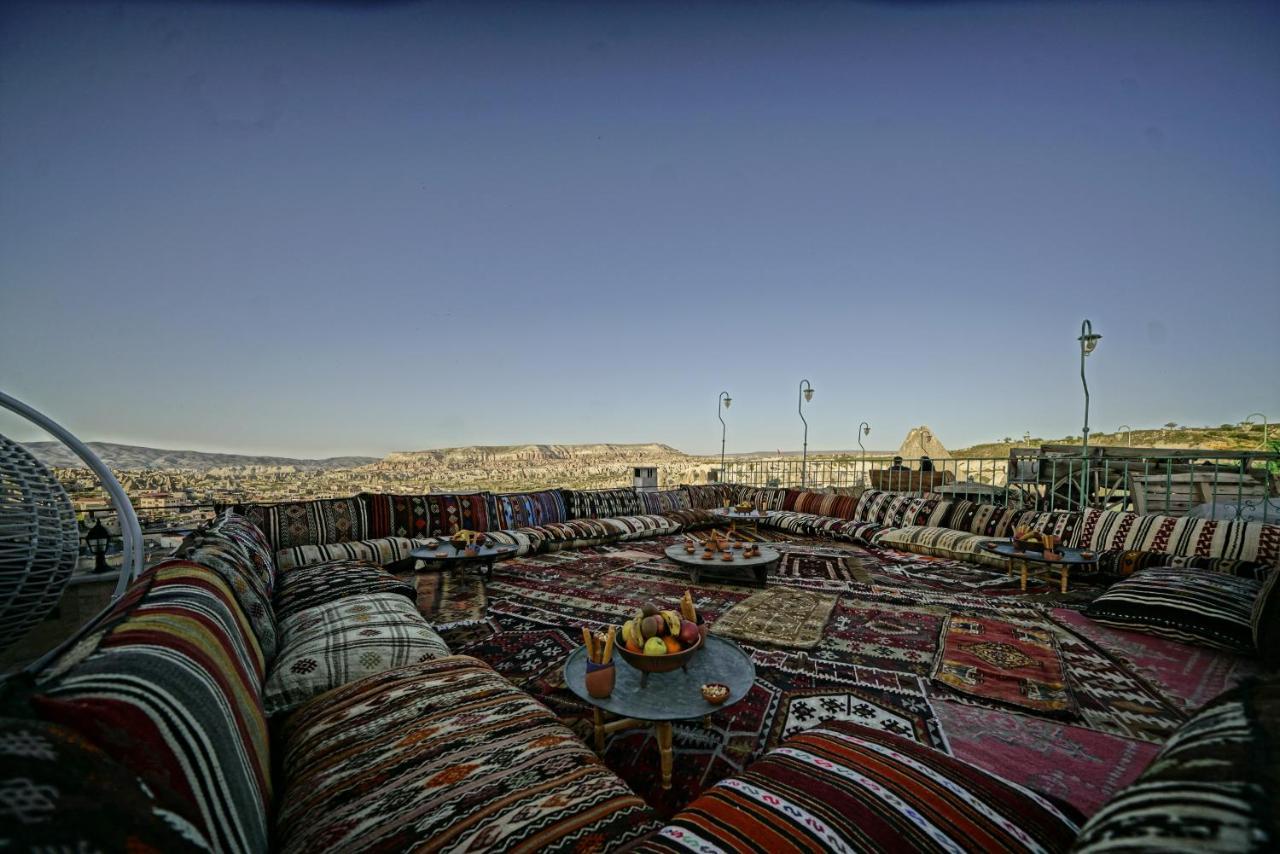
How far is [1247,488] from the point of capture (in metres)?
5.93

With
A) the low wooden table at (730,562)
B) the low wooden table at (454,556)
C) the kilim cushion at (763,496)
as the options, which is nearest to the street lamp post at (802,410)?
the kilim cushion at (763,496)

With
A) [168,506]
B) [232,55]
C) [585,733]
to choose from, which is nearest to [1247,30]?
[585,733]

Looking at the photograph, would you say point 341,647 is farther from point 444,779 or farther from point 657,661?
point 657,661

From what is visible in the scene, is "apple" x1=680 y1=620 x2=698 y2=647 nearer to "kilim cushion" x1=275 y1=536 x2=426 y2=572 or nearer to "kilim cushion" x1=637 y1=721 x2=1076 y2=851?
"kilim cushion" x1=637 y1=721 x2=1076 y2=851

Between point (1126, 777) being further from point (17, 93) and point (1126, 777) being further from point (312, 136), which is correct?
point (312, 136)

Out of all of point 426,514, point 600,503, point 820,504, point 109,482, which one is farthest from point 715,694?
point 820,504

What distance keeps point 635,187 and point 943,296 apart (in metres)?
9.21

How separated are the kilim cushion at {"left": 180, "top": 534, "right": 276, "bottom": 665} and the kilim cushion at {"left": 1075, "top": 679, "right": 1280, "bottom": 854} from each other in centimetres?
239

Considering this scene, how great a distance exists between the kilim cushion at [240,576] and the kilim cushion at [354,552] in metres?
1.86

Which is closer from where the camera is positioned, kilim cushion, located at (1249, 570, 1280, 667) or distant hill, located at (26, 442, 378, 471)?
kilim cushion, located at (1249, 570, 1280, 667)

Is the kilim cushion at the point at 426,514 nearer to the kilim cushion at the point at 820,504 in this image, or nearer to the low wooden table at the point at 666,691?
the low wooden table at the point at 666,691

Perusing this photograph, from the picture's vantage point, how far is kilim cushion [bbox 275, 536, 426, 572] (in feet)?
13.3

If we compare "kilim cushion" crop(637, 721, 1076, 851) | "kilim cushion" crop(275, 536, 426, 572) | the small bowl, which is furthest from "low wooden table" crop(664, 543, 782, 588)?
"kilim cushion" crop(637, 721, 1076, 851)

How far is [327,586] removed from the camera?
9.09ft
